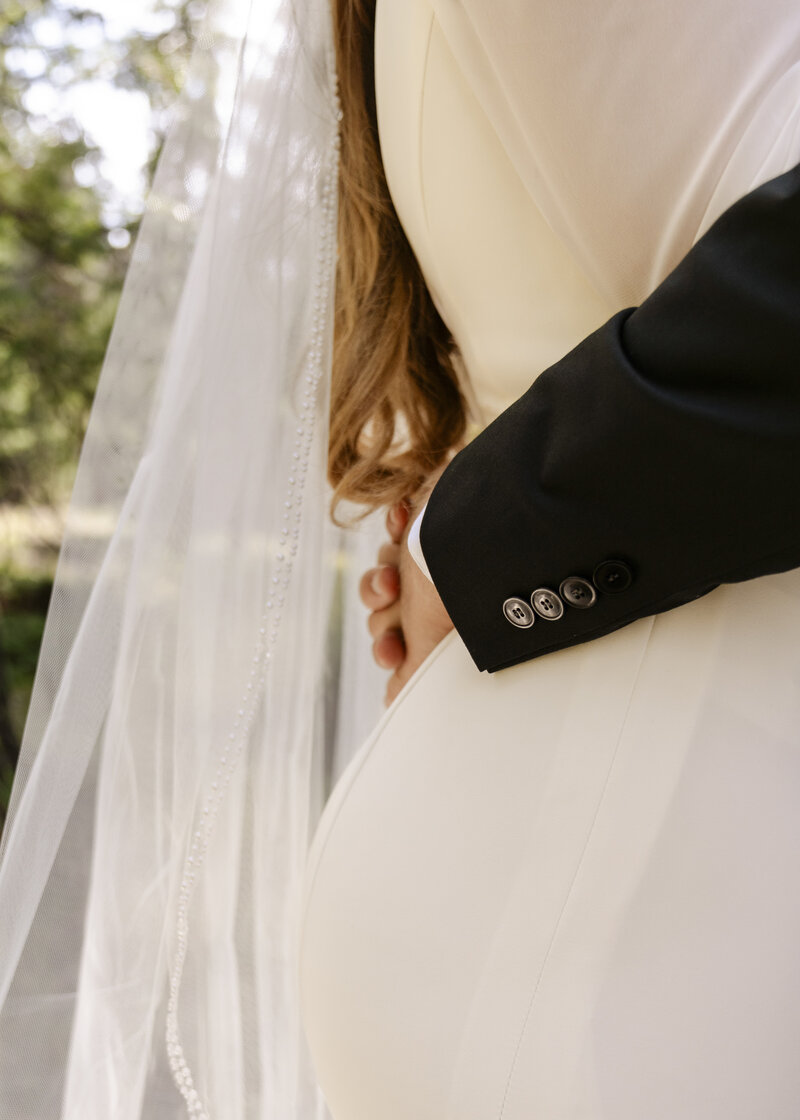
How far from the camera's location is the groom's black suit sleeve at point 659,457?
64 centimetres

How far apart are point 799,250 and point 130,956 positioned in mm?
888

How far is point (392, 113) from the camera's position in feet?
3.10

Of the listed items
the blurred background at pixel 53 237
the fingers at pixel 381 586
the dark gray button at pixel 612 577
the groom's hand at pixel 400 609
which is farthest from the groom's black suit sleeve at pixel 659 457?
the blurred background at pixel 53 237

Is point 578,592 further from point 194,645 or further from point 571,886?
point 194,645

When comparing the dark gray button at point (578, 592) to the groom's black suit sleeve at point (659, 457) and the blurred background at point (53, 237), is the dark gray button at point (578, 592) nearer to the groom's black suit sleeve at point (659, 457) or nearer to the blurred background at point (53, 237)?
the groom's black suit sleeve at point (659, 457)

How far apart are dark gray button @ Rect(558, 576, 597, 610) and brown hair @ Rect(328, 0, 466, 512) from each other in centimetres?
51

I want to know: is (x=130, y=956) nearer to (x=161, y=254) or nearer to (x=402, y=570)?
(x=402, y=570)

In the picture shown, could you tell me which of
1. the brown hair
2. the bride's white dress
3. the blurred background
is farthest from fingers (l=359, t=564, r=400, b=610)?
the blurred background

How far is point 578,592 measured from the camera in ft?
2.43

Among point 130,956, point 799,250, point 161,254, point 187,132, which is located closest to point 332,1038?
point 130,956

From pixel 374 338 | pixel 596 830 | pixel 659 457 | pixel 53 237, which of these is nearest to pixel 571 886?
pixel 596 830

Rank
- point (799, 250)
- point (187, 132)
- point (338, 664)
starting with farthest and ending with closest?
point (338, 664)
point (187, 132)
point (799, 250)

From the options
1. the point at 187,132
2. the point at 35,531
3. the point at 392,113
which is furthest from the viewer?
the point at 35,531

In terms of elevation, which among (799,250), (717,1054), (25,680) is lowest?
(25,680)
